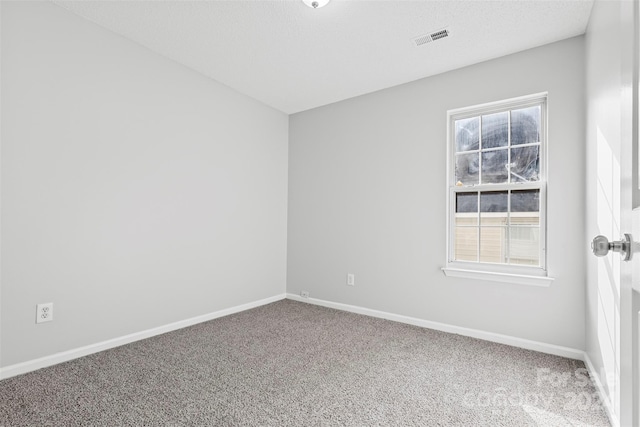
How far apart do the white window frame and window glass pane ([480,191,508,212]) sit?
0.15ft

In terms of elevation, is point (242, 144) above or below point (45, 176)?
above

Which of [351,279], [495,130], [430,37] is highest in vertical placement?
[430,37]

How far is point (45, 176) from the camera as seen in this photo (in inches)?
87.2

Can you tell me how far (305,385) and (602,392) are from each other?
1691mm

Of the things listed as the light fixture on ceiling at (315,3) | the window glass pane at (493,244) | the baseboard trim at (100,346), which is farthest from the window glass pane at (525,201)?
the baseboard trim at (100,346)

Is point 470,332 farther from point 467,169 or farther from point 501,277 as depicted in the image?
point 467,169

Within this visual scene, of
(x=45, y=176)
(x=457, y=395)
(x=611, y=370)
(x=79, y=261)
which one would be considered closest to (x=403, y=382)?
(x=457, y=395)

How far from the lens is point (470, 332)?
9.55 feet

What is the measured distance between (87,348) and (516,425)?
2.81 metres

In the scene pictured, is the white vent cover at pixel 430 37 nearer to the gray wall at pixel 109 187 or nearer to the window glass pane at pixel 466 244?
the window glass pane at pixel 466 244

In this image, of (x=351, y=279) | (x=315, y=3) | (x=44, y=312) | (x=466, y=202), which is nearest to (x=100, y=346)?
(x=44, y=312)

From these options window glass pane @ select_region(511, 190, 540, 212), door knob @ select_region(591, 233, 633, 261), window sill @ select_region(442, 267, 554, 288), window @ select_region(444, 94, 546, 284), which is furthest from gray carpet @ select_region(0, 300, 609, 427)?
door knob @ select_region(591, 233, 633, 261)

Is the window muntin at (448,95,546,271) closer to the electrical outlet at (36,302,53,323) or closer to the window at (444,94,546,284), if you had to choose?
the window at (444,94,546,284)

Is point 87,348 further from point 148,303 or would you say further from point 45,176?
point 45,176
